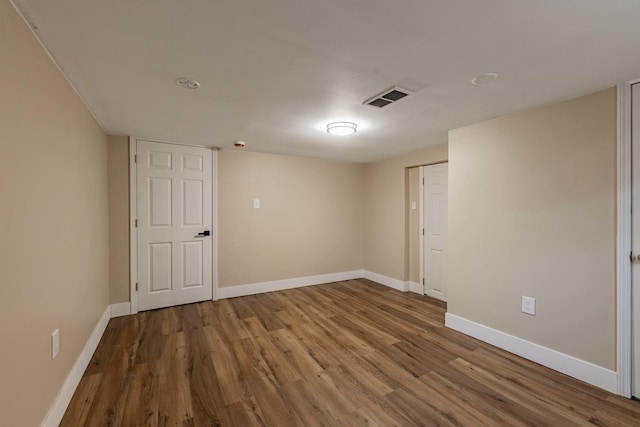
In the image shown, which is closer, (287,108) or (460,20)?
(460,20)

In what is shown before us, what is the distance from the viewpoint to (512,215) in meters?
2.48

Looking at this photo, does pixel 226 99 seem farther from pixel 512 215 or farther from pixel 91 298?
pixel 512 215

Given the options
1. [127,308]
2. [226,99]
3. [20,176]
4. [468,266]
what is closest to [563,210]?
[468,266]

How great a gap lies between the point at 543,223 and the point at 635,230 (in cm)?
51

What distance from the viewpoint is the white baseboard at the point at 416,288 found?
13.8 feet

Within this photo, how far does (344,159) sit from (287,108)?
251cm

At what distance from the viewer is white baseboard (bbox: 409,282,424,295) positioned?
4199 millimetres

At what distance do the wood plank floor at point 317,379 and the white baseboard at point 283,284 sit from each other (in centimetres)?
74

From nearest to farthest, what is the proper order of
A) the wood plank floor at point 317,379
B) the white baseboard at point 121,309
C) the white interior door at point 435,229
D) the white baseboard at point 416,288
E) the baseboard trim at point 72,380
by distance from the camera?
the baseboard trim at point 72,380, the wood plank floor at point 317,379, the white baseboard at point 121,309, the white interior door at point 435,229, the white baseboard at point 416,288

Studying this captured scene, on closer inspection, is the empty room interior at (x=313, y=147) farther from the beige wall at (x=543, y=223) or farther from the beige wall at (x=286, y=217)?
the beige wall at (x=286, y=217)

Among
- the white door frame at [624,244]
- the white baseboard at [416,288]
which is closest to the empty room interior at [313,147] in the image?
the white door frame at [624,244]

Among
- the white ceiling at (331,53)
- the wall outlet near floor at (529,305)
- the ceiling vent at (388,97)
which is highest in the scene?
the white ceiling at (331,53)

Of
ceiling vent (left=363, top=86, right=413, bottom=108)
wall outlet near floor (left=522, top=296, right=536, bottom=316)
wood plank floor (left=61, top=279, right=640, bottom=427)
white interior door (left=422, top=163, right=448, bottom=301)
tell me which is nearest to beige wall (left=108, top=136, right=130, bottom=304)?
wood plank floor (left=61, top=279, right=640, bottom=427)

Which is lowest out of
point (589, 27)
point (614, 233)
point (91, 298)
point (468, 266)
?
point (91, 298)
